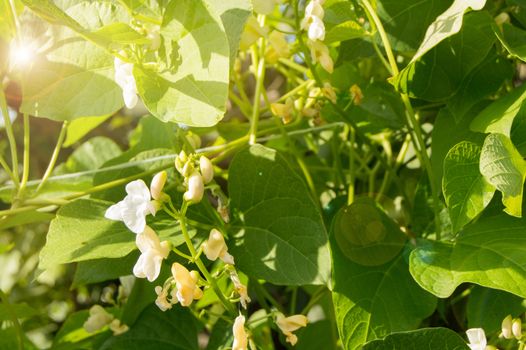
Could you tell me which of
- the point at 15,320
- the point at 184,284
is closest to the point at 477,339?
the point at 184,284

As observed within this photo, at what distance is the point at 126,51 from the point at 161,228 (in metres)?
0.16

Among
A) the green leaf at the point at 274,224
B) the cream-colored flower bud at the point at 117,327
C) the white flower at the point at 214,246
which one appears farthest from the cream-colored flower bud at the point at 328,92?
the cream-colored flower bud at the point at 117,327

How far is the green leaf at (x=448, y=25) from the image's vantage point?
56 centimetres

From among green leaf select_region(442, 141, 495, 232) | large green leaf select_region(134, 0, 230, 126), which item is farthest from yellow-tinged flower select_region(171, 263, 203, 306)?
green leaf select_region(442, 141, 495, 232)

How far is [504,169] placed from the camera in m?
0.54

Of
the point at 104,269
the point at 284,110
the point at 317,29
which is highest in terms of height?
the point at 317,29

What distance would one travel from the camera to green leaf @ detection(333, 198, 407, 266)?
0.64 meters

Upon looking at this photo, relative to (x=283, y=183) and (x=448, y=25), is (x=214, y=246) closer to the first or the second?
(x=283, y=183)

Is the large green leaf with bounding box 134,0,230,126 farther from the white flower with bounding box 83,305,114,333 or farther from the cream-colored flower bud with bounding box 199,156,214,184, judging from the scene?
the white flower with bounding box 83,305,114,333

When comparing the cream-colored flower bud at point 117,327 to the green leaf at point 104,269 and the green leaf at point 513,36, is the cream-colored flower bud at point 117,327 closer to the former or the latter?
the green leaf at point 104,269

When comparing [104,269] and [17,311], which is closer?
[104,269]

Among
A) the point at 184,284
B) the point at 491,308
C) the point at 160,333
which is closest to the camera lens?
the point at 184,284

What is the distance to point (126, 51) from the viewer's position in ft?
2.00

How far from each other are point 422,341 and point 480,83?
→ 270mm
